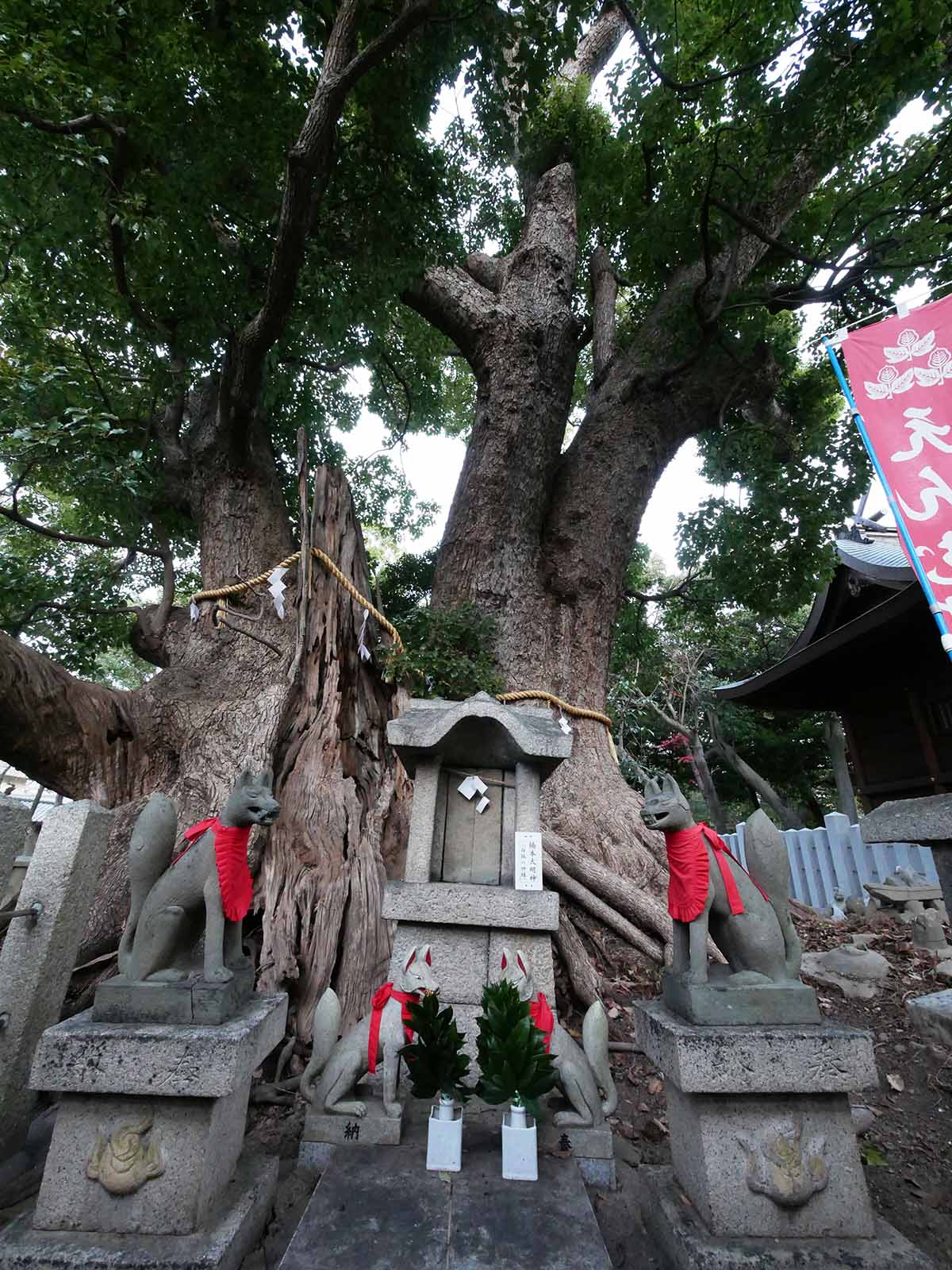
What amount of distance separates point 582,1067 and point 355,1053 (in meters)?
0.97

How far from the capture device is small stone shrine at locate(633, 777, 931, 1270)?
193cm

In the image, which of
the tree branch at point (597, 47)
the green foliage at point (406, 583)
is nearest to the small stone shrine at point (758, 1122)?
the green foliage at point (406, 583)

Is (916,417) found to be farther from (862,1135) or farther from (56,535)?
(56,535)

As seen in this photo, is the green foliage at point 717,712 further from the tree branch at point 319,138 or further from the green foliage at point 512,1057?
the green foliage at point 512,1057

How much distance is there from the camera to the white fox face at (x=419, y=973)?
9.16 ft

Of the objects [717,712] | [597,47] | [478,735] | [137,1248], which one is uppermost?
[597,47]

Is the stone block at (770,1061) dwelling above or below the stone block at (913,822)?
below

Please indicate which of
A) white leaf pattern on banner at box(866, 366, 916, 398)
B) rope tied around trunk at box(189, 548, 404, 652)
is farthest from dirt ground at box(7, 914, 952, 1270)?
white leaf pattern on banner at box(866, 366, 916, 398)

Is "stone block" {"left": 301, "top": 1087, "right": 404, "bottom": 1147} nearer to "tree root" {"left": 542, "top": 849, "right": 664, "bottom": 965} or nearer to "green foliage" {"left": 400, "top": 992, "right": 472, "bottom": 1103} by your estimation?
"green foliage" {"left": 400, "top": 992, "right": 472, "bottom": 1103}

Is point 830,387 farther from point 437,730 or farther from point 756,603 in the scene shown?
point 437,730

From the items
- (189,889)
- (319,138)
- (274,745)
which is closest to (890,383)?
(319,138)

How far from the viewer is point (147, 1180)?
200cm

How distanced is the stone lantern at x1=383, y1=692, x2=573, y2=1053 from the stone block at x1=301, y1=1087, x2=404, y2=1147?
55cm

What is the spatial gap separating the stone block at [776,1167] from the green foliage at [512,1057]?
53 cm
